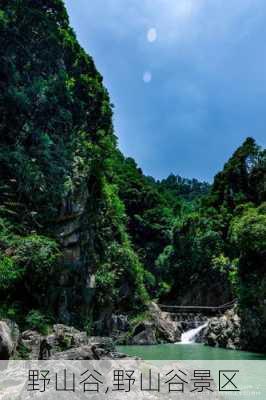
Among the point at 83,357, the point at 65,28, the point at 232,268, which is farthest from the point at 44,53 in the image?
the point at 232,268

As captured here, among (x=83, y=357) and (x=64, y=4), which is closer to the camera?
(x=83, y=357)

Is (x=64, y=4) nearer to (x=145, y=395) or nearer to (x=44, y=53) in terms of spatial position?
(x=44, y=53)

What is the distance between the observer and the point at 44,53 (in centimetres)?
1959

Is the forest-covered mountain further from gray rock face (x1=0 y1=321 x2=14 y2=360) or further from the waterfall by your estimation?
gray rock face (x1=0 y1=321 x2=14 y2=360)

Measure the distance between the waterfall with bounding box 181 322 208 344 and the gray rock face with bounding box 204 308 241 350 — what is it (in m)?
2.81

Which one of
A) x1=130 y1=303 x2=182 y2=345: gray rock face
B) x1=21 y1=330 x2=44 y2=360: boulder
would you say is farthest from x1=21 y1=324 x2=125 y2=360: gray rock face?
x1=130 y1=303 x2=182 y2=345: gray rock face

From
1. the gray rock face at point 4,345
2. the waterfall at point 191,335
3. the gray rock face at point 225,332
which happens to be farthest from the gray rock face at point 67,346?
the waterfall at point 191,335

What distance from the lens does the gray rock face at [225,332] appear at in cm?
1959

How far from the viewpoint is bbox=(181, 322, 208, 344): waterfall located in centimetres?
2569

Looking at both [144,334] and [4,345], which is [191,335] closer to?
[144,334]

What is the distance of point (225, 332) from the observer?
20562 millimetres

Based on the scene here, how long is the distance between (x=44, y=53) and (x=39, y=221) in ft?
27.9

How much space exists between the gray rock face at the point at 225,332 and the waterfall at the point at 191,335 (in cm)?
281

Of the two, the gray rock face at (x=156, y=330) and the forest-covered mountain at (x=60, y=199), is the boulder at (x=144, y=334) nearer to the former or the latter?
the gray rock face at (x=156, y=330)
